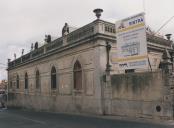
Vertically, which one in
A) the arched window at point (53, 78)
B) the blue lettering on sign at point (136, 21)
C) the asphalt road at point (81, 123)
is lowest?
the asphalt road at point (81, 123)

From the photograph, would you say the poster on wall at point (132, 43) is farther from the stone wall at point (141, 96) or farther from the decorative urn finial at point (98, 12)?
the decorative urn finial at point (98, 12)

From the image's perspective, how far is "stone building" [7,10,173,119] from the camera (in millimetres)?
14797

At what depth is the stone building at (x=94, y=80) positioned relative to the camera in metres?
14.8

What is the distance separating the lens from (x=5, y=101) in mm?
41594

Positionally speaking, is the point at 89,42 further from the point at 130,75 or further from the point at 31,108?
the point at 31,108

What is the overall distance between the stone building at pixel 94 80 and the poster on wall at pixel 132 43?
2.74ft

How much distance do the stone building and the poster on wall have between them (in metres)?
0.83

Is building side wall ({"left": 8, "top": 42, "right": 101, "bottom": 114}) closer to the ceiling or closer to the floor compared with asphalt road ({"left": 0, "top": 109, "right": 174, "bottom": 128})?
closer to the ceiling

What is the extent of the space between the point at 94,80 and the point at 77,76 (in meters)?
2.62

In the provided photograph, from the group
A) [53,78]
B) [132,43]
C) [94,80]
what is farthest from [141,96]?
[53,78]

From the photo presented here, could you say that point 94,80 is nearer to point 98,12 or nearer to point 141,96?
point 141,96

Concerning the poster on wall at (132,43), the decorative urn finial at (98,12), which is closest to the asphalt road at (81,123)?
the poster on wall at (132,43)

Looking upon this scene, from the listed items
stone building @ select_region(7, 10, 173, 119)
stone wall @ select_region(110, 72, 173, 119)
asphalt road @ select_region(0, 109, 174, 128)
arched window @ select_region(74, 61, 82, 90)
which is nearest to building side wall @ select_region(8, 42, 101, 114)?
stone building @ select_region(7, 10, 173, 119)

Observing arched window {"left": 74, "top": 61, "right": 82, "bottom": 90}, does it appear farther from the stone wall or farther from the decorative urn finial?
the decorative urn finial
